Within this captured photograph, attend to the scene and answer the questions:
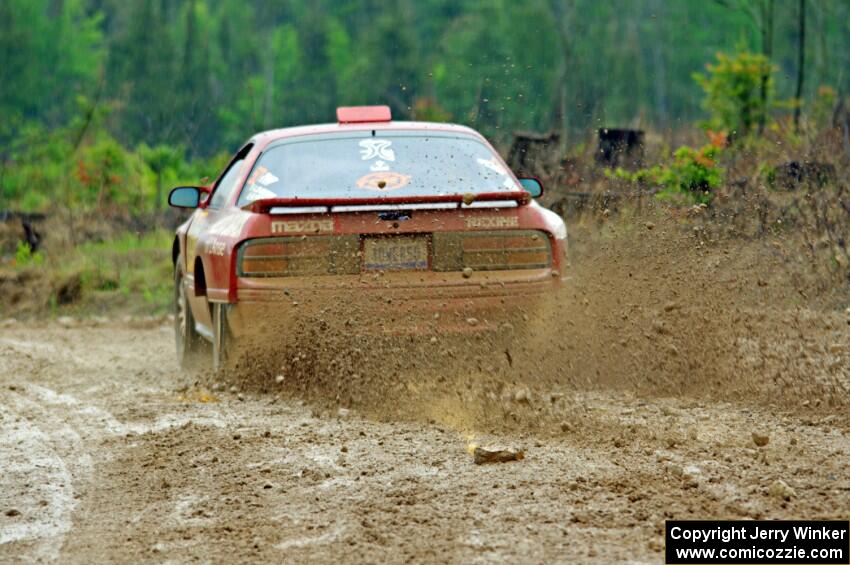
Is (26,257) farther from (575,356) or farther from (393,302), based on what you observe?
(575,356)

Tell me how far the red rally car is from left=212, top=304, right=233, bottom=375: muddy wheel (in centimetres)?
1

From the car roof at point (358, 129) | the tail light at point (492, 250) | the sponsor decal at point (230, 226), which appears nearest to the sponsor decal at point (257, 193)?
the sponsor decal at point (230, 226)

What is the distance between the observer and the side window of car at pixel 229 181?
8.71 m

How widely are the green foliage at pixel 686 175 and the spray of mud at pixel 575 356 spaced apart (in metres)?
4.02

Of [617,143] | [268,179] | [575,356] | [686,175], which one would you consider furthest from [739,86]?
[575,356]

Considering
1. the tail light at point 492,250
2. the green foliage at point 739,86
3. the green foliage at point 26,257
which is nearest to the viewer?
the tail light at point 492,250

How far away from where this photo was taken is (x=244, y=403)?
757 centimetres

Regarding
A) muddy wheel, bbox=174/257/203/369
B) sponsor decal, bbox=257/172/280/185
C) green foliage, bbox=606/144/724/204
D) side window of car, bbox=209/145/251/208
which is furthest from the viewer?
green foliage, bbox=606/144/724/204

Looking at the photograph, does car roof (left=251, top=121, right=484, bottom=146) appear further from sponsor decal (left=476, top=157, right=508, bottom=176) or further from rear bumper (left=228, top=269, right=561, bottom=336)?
rear bumper (left=228, top=269, right=561, bottom=336)

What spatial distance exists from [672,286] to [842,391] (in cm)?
125

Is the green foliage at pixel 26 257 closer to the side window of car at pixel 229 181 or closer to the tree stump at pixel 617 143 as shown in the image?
the tree stump at pixel 617 143

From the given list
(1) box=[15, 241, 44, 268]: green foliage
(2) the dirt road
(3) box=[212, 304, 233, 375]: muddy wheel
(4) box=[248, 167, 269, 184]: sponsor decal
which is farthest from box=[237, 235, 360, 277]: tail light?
(1) box=[15, 241, 44, 268]: green foliage

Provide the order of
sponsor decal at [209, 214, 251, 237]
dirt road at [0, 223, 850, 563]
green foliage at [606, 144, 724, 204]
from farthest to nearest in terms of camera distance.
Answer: green foliage at [606, 144, 724, 204] < sponsor decal at [209, 214, 251, 237] < dirt road at [0, 223, 850, 563]

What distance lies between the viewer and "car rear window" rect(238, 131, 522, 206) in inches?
309
